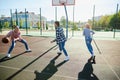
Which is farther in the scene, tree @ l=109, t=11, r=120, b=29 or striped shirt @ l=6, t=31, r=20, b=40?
tree @ l=109, t=11, r=120, b=29

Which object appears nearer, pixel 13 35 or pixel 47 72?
pixel 47 72

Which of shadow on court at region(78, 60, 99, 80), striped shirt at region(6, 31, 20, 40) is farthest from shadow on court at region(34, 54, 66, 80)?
striped shirt at region(6, 31, 20, 40)

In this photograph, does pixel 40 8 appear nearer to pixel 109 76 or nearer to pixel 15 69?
pixel 15 69

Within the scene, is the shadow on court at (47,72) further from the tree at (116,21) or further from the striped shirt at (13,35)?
the tree at (116,21)

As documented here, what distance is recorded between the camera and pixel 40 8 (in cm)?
1945

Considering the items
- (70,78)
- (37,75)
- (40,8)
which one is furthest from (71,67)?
(40,8)

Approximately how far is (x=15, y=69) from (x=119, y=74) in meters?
3.77

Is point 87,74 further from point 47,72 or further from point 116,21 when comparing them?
point 116,21

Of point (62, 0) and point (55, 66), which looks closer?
point (55, 66)

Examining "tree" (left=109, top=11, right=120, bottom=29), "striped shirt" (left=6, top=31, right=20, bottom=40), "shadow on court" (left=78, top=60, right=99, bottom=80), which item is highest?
"tree" (left=109, top=11, right=120, bottom=29)

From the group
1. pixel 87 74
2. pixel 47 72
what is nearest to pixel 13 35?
pixel 47 72

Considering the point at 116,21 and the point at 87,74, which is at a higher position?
the point at 116,21

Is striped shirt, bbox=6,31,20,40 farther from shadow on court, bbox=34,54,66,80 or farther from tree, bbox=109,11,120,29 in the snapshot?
tree, bbox=109,11,120,29

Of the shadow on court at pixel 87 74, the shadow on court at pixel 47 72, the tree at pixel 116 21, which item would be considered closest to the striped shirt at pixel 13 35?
the shadow on court at pixel 47 72
